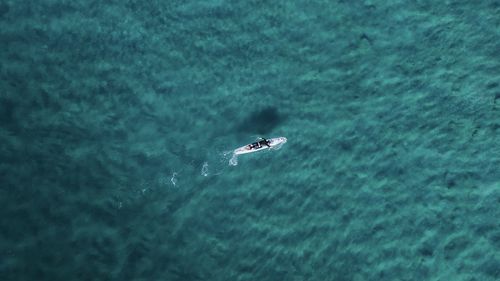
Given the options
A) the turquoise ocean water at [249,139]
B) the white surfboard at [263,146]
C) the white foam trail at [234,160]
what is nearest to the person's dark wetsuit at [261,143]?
the white surfboard at [263,146]

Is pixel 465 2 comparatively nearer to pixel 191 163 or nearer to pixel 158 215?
pixel 191 163

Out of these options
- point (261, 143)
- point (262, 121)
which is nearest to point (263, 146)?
point (261, 143)

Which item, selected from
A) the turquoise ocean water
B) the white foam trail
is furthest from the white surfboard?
the turquoise ocean water

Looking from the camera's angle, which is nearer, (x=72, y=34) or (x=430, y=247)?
(x=430, y=247)

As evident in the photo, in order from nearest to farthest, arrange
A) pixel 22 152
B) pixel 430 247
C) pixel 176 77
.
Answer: pixel 430 247, pixel 22 152, pixel 176 77

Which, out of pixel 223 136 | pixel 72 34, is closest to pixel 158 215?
pixel 223 136

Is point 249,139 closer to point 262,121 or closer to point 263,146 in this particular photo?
point 263,146

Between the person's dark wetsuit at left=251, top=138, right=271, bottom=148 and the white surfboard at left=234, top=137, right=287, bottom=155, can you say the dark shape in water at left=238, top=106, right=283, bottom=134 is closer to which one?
the person's dark wetsuit at left=251, top=138, right=271, bottom=148
